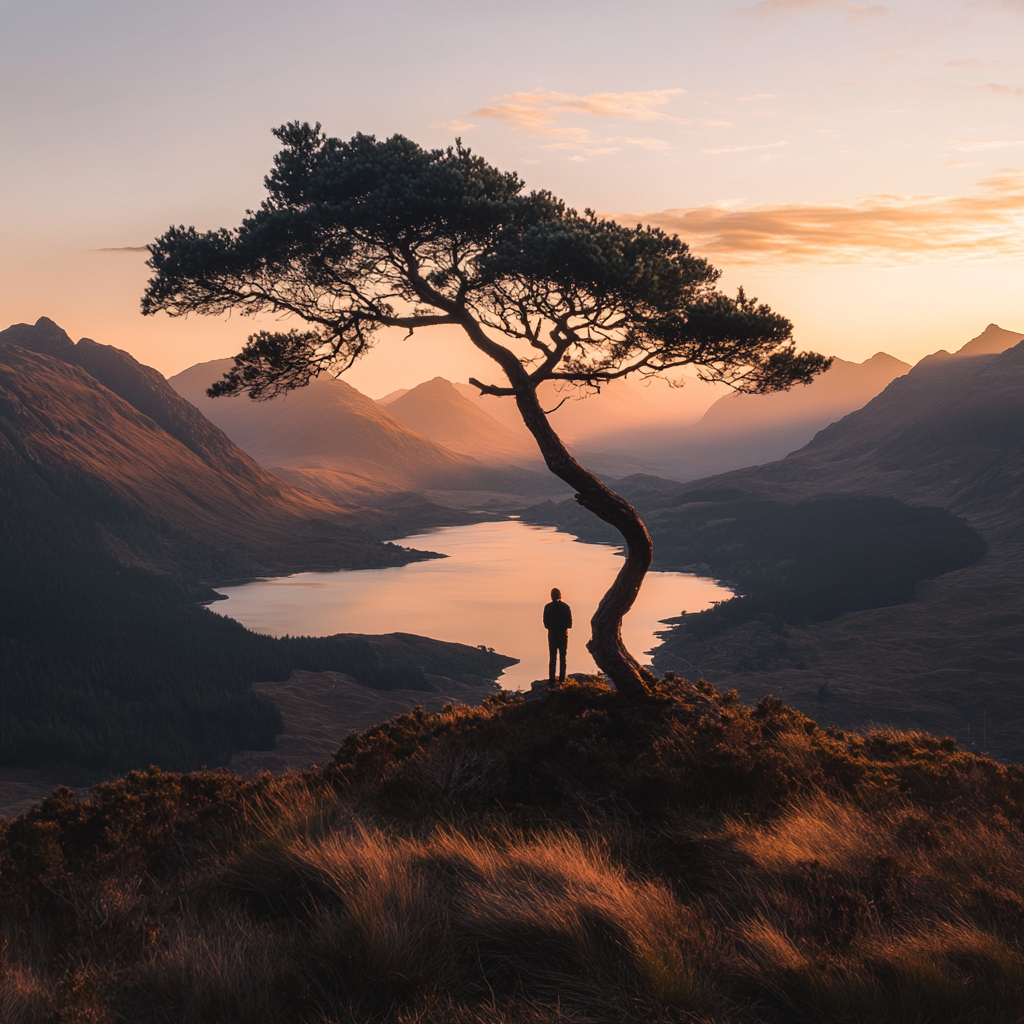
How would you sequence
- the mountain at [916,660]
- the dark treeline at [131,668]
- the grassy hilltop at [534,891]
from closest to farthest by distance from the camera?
the grassy hilltop at [534,891]
the dark treeline at [131,668]
the mountain at [916,660]

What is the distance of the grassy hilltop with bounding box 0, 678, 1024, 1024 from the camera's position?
694 cm

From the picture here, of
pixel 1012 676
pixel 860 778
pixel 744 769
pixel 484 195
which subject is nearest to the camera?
pixel 744 769

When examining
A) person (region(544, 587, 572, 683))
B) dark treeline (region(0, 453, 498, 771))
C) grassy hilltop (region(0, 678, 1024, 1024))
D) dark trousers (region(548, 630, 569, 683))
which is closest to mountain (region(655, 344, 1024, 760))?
dark treeline (region(0, 453, 498, 771))

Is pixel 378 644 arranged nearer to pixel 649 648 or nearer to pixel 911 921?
pixel 649 648

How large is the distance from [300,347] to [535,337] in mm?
5639

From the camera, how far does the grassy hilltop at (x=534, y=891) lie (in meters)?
6.94

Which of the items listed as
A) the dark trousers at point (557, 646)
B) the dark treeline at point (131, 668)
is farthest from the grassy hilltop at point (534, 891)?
the dark treeline at point (131, 668)

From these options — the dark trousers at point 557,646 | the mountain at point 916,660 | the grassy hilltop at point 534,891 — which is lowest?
the mountain at point 916,660

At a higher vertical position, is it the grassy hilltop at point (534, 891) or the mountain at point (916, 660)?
the grassy hilltop at point (534, 891)

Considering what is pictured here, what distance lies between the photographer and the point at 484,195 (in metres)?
17.2

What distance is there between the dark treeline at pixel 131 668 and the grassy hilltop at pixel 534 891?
101 meters

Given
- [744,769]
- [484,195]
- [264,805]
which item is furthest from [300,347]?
[744,769]

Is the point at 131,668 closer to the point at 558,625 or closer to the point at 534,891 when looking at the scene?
the point at 558,625

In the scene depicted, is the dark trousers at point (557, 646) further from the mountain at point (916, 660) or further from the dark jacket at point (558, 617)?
the mountain at point (916, 660)
